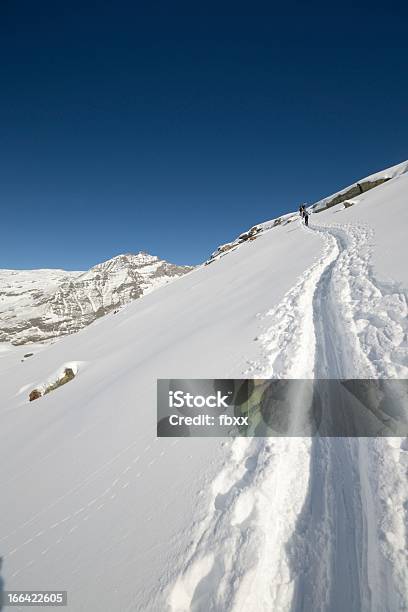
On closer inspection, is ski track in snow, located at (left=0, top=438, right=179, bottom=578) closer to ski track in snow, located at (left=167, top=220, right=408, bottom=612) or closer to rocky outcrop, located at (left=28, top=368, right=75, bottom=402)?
ski track in snow, located at (left=167, top=220, right=408, bottom=612)

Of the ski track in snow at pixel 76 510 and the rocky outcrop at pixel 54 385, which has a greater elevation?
the rocky outcrop at pixel 54 385

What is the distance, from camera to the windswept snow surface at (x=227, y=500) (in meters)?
2.85

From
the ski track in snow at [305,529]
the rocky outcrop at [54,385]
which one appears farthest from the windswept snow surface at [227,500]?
the rocky outcrop at [54,385]

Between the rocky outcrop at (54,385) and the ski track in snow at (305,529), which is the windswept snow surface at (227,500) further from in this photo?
the rocky outcrop at (54,385)

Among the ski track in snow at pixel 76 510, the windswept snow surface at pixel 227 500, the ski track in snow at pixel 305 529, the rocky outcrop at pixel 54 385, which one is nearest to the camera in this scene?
the ski track in snow at pixel 305 529

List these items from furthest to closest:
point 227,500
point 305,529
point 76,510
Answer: point 76,510, point 227,500, point 305,529

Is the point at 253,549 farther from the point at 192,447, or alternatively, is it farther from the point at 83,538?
the point at 83,538

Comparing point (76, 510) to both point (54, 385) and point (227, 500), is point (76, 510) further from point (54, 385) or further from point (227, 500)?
point (54, 385)

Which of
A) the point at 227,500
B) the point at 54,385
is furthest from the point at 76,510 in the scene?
the point at 54,385

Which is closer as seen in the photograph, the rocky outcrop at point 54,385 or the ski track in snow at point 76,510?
the ski track in snow at point 76,510

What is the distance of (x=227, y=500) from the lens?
374 centimetres

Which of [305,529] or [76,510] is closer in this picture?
[305,529]

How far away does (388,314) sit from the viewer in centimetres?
685

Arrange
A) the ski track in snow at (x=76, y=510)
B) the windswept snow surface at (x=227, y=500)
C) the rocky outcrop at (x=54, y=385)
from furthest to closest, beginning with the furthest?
the rocky outcrop at (x=54, y=385) < the ski track in snow at (x=76, y=510) < the windswept snow surface at (x=227, y=500)
